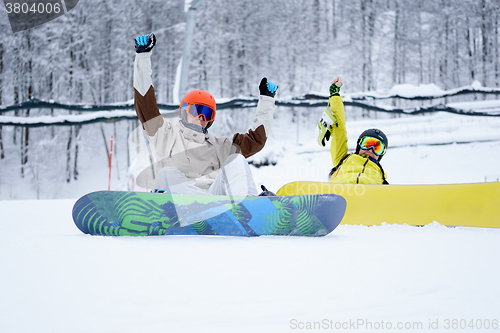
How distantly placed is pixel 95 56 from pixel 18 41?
228cm

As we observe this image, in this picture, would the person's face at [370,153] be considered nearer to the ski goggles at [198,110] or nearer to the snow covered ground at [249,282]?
the snow covered ground at [249,282]

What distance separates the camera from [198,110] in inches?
82.7

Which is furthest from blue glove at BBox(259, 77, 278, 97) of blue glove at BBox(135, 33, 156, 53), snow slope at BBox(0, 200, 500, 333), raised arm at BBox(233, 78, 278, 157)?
snow slope at BBox(0, 200, 500, 333)

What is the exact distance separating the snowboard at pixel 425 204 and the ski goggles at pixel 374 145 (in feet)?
1.98

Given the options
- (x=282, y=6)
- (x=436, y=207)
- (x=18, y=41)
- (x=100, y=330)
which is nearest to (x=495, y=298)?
(x=100, y=330)

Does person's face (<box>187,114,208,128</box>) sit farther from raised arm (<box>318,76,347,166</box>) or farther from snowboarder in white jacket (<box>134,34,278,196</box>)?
raised arm (<box>318,76,347,166</box>)

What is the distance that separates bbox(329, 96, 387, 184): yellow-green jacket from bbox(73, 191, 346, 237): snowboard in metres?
1.09

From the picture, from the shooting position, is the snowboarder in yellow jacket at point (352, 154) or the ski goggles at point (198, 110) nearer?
the ski goggles at point (198, 110)

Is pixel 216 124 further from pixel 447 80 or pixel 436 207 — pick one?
pixel 436 207

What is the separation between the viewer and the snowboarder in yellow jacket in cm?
275

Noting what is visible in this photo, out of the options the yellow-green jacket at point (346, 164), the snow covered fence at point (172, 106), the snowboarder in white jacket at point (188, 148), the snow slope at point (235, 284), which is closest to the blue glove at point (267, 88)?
the snowboarder in white jacket at point (188, 148)

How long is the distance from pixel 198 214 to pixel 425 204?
1.51m

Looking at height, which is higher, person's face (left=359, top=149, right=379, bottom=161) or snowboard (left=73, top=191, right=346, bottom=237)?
person's face (left=359, top=149, right=379, bottom=161)

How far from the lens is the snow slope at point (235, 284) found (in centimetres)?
73
